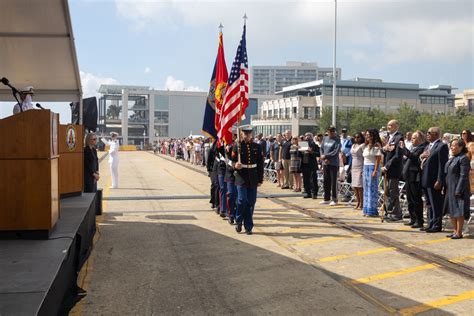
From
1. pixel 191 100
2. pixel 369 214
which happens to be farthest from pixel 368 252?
pixel 191 100

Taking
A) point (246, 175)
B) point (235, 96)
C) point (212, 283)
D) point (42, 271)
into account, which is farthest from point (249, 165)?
point (42, 271)

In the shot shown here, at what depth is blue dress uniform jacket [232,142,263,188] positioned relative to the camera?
936 centimetres

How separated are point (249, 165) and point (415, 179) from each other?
3412mm

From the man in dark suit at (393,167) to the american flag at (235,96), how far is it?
326cm

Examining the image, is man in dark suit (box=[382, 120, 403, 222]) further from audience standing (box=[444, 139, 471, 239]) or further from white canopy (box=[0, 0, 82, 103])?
white canopy (box=[0, 0, 82, 103])

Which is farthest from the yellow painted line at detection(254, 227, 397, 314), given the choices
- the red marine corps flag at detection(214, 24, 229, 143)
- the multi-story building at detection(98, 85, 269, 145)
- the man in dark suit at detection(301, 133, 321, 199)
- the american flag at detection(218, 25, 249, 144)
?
the multi-story building at detection(98, 85, 269, 145)

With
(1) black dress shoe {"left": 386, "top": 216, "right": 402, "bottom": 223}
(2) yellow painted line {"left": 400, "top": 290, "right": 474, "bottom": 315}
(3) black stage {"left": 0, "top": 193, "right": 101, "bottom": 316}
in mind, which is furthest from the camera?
(1) black dress shoe {"left": 386, "top": 216, "right": 402, "bottom": 223}

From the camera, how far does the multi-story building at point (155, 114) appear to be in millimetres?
128500

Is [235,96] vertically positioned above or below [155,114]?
below

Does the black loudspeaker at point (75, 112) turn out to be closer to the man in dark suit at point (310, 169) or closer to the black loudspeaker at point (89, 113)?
the black loudspeaker at point (89, 113)

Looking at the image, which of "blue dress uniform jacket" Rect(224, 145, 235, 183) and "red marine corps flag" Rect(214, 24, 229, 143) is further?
"red marine corps flag" Rect(214, 24, 229, 143)

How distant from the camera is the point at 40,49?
9.11m

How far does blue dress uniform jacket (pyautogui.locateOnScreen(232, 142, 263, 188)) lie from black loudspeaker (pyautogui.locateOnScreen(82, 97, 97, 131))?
417 cm

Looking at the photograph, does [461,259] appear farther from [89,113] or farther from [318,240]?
[89,113]
